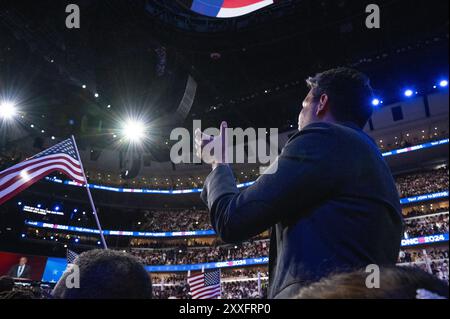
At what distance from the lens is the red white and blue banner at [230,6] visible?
8672 mm

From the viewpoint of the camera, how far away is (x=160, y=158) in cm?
2022

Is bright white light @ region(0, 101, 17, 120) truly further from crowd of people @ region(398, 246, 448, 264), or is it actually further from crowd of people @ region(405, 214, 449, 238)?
crowd of people @ region(405, 214, 449, 238)

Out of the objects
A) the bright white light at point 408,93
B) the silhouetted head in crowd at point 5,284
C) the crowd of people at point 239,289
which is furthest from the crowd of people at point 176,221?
the silhouetted head in crowd at point 5,284

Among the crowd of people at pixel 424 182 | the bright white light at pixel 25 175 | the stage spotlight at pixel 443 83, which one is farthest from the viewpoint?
the crowd of people at pixel 424 182

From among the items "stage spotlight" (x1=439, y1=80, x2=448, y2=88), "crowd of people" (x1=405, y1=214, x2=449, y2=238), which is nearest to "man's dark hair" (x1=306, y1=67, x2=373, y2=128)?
"stage spotlight" (x1=439, y1=80, x2=448, y2=88)

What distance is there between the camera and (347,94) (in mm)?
1411

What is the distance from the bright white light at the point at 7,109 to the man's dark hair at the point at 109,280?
16.1 metres

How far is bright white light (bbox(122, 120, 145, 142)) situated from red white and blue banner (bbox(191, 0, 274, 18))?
7.67m

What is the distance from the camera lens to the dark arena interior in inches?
41.6

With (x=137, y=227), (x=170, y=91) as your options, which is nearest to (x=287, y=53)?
(x=170, y=91)

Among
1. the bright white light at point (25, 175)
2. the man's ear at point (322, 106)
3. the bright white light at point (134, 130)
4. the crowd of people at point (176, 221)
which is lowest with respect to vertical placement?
the man's ear at point (322, 106)

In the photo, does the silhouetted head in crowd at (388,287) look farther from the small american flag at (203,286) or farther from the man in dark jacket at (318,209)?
the small american flag at (203,286)
